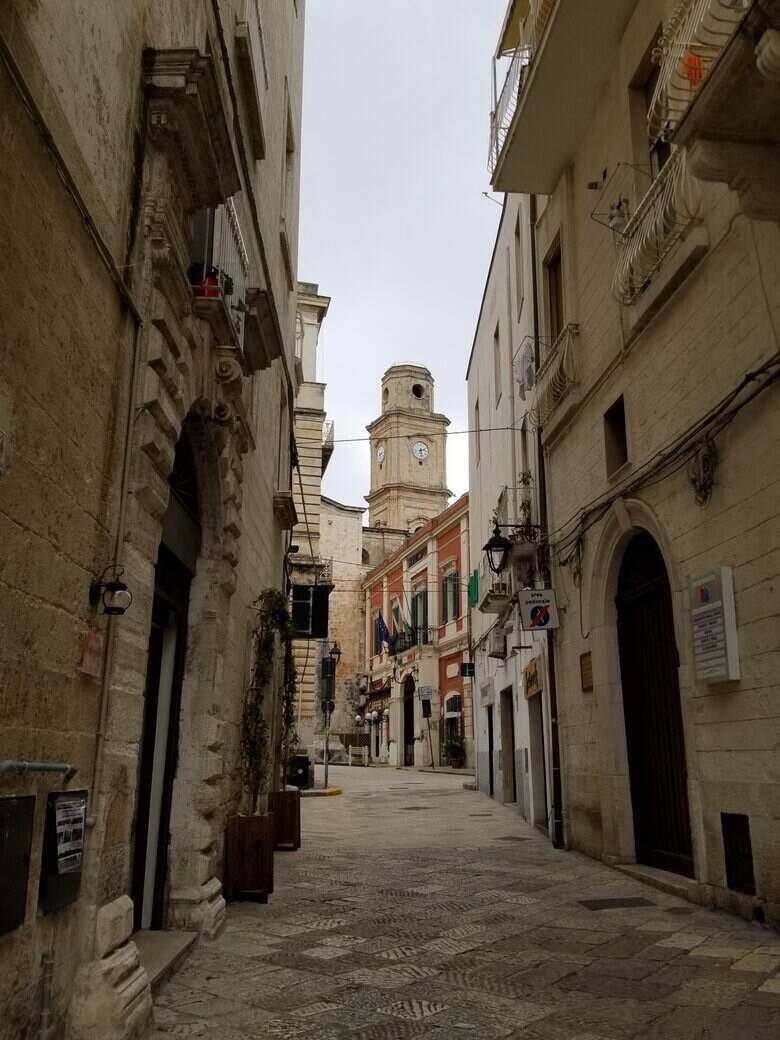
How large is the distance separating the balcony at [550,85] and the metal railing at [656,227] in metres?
2.39

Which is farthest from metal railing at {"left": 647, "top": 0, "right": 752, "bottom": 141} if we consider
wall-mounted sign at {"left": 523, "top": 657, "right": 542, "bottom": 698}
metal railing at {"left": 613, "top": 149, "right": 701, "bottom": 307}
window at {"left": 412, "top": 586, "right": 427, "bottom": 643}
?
window at {"left": 412, "top": 586, "right": 427, "bottom": 643}

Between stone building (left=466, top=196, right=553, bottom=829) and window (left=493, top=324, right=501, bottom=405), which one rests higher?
window (left=493, top=324, right=501, bottom=405)

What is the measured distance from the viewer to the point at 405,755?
120ft

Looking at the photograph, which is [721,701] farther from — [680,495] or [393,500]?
[393,500]

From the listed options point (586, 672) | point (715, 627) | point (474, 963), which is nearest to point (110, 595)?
point (474, 963)

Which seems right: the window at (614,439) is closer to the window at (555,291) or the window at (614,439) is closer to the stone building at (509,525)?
the stone building at (509,525)

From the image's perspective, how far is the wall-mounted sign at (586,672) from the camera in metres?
9.37

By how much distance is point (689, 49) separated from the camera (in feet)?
18.4

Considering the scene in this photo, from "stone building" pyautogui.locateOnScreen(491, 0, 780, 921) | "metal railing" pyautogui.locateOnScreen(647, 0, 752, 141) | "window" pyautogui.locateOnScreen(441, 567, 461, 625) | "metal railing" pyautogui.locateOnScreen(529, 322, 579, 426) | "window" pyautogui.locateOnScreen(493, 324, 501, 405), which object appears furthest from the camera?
"window" pyautogui.locateOnScreen(441, 567, 461, 625)

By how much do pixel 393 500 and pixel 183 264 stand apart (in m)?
46.2

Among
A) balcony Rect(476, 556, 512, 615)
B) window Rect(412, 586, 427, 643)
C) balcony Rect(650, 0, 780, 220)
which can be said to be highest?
window Rect(412, 586, 427, 643)

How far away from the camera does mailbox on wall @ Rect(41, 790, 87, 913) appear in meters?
3.23

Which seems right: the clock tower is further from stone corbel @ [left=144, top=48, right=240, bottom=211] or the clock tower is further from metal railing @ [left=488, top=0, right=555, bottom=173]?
stone corbel @ [left=144, top=48, right=240, bottom=211]

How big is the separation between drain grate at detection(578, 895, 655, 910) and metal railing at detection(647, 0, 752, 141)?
17.9 ft
